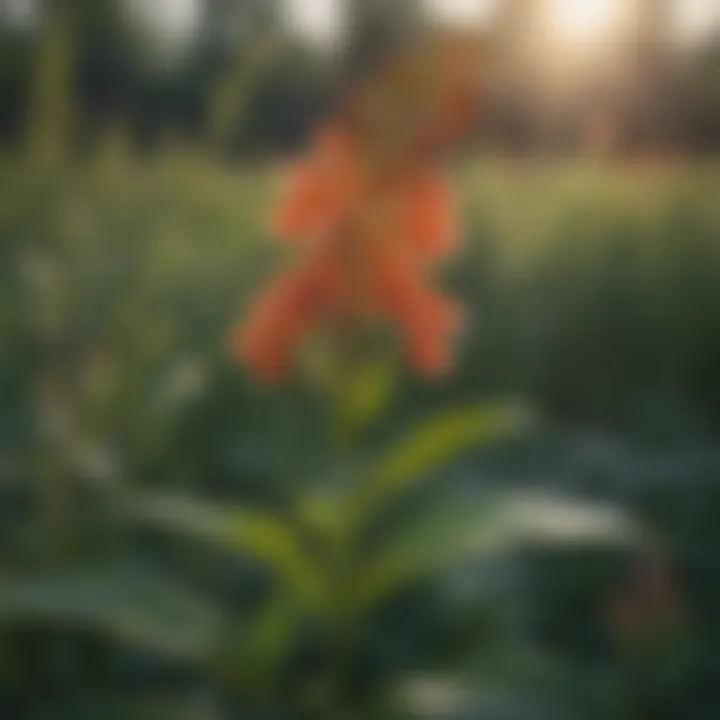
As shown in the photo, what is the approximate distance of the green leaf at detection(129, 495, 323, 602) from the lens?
60 centimetres

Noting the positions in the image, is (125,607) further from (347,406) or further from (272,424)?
(272,424)

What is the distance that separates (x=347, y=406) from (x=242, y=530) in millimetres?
84

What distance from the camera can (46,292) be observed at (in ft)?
2.18

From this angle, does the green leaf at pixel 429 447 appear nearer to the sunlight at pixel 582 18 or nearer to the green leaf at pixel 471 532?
the green leaf at pixel 471 532

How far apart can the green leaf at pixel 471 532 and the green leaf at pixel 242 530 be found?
0.03 m

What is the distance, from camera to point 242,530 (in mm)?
599

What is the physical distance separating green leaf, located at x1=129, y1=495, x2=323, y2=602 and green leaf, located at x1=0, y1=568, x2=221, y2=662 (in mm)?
35

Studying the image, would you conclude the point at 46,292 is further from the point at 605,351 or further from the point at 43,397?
the point at 605,351

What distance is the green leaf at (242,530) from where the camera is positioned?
60 cm

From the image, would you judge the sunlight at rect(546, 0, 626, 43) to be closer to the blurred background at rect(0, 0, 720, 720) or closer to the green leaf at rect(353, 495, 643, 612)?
the blurred background at rect(0, 0, 720, 720)

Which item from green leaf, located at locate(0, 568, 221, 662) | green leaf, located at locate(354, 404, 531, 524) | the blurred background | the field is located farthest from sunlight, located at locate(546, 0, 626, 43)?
green leaf, located at locate(0, 568, 221, 662)

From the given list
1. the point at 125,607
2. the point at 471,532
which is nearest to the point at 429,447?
the point at 471,532

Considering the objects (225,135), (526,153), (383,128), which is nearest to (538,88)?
(526,153)

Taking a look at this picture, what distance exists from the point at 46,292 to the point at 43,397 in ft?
0.25
